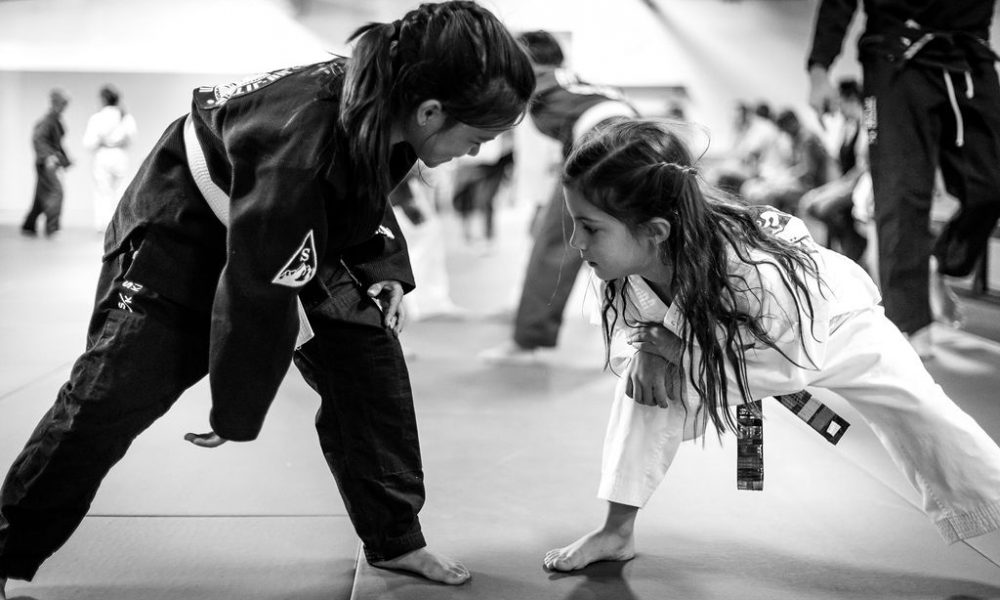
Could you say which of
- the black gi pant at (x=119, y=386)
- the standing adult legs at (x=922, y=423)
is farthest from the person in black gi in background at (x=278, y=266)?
the standing adult legs at (x=922, y=423)

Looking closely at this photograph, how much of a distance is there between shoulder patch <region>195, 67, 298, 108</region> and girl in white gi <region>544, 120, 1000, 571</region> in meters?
0.53

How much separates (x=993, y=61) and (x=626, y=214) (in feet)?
7.06

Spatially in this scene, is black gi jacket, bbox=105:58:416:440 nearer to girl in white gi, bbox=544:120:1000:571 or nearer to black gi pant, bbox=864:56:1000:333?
girl in white gi, bbox=544:120:1000:571

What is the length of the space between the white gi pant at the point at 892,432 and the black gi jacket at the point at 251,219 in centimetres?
65

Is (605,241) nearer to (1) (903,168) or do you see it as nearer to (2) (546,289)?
(1) (903,168)

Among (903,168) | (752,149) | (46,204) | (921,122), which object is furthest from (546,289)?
(46,204)

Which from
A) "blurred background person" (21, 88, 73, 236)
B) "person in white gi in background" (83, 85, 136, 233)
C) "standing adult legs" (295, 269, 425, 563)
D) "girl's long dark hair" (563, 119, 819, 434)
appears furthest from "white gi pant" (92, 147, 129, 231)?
"girl's long dark hair" (563, 119, 819, 434)

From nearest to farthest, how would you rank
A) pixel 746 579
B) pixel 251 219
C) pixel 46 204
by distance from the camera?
pixel 251 219 < pixel 746 579 < pixel 46 204

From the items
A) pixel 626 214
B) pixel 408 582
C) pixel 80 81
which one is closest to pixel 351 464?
pixel 408 582

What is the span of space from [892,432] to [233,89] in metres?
1.33

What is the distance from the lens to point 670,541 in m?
1.85

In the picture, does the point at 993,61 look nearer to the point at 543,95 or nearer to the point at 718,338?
the point at 543,95

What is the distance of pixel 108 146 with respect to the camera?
31.2ft

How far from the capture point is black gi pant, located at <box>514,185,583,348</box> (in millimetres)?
3617
